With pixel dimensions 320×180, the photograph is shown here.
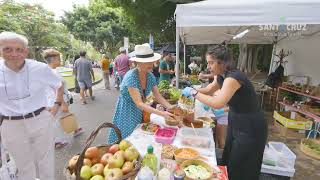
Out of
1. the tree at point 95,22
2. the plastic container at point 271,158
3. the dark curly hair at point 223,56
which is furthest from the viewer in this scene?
the tree at point 95,22

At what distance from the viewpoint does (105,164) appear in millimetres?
1704

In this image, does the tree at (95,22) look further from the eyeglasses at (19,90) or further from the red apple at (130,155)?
the red apple at (130,155)

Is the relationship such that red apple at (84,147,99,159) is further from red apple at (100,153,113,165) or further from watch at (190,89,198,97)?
watch at (190,89,198,97)

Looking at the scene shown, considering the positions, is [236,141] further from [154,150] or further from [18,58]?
[18,58]

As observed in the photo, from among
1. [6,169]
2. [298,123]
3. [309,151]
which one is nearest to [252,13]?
[309,151]

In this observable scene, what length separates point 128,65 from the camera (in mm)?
9328

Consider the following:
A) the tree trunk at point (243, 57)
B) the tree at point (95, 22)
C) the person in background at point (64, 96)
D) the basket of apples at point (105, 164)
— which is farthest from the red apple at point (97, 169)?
the tree at point (95, 22)

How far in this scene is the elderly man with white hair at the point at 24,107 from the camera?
2.46m

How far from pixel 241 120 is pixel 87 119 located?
5.03m

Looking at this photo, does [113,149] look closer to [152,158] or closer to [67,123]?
[152,158]

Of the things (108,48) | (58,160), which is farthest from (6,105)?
(108,48)

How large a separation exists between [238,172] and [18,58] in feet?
Result: 7.96

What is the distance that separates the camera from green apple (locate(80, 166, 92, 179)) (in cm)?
158

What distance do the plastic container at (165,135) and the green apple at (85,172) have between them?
2.88 ft
